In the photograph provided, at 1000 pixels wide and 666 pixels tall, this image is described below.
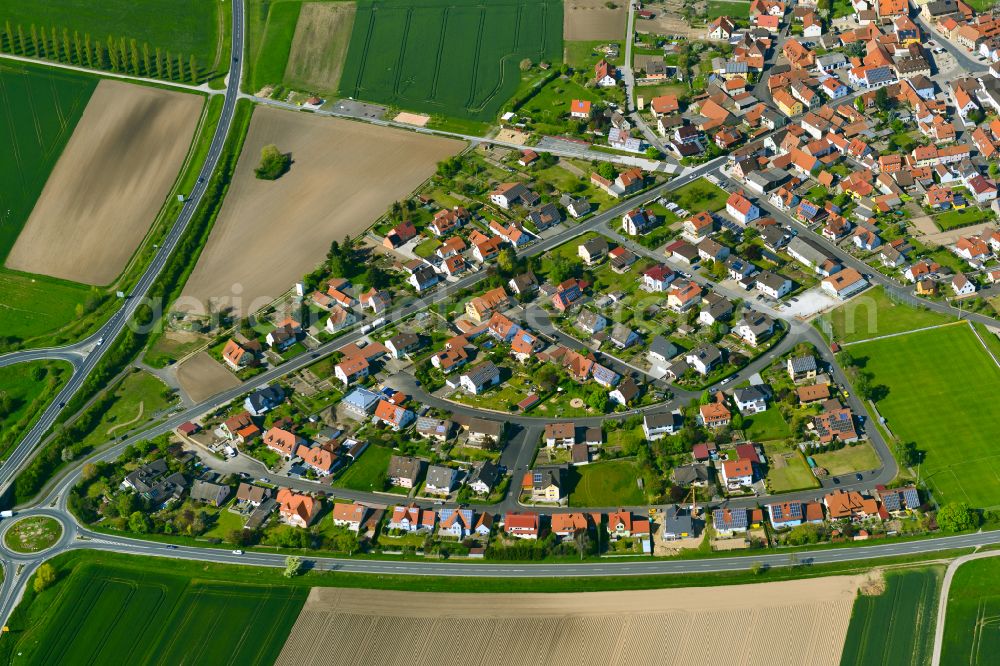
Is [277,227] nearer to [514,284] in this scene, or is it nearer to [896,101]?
[514,284]

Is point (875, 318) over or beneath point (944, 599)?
over

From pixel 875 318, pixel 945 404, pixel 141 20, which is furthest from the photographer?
pixel 141 20

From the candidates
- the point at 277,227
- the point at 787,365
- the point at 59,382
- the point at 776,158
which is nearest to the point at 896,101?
the point at 776,158

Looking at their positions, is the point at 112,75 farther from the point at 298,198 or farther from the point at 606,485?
the point at 606,485

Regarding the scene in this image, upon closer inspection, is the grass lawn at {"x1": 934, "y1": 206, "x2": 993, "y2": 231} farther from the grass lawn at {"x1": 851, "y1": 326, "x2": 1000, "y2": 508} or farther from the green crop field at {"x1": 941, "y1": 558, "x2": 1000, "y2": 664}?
the green crop field at {"x1": 941, "y1": 558, "x2": 1000, "y2": 664}

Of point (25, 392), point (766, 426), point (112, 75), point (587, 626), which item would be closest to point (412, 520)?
point (587, 626)

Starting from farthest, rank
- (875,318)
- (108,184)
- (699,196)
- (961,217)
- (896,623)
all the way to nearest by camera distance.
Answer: (108,184), (699,196), (961,217), (875,318), (896,623)

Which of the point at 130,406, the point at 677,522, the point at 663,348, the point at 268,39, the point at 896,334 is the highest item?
the point at 268,39
